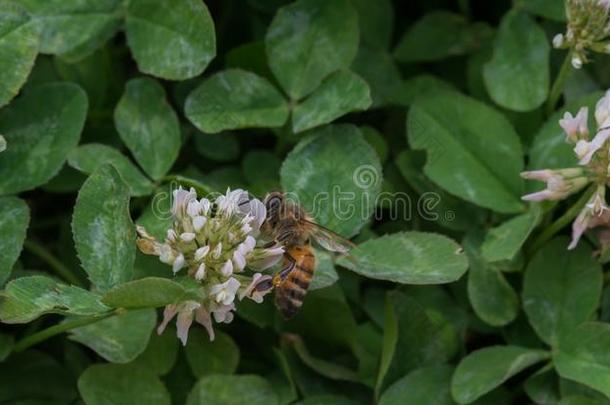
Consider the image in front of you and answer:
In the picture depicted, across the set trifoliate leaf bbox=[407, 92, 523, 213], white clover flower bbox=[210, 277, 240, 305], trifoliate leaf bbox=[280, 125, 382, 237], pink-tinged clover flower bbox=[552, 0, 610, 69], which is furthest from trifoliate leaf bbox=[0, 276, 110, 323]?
pink-tinged clover flower bbox=[552, 0, 610, 69]

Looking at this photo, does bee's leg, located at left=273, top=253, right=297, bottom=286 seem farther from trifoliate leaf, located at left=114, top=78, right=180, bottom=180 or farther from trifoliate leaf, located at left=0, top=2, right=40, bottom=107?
trifoliate leaf, located at left=0, top=2, right=40, bottom=107

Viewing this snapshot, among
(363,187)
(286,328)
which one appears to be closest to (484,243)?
(363,187)

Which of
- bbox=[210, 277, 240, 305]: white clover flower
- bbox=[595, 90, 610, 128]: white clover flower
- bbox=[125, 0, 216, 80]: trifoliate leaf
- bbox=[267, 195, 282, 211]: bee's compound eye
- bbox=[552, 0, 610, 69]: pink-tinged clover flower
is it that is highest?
bbox=[552, 0, 610, 69]: pink-tinged clover flower

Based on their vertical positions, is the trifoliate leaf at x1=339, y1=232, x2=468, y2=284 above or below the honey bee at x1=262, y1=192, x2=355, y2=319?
below

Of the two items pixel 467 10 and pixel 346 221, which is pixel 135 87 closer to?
pixel 346 221

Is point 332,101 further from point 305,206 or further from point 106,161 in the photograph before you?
point 106,161

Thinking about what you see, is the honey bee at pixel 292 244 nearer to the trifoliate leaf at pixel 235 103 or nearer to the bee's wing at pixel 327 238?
the bee's wing at pixel 327 238

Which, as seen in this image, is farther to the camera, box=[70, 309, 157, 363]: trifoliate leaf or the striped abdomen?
box=[70, 309, 157, 363]: trifoliate leaf
